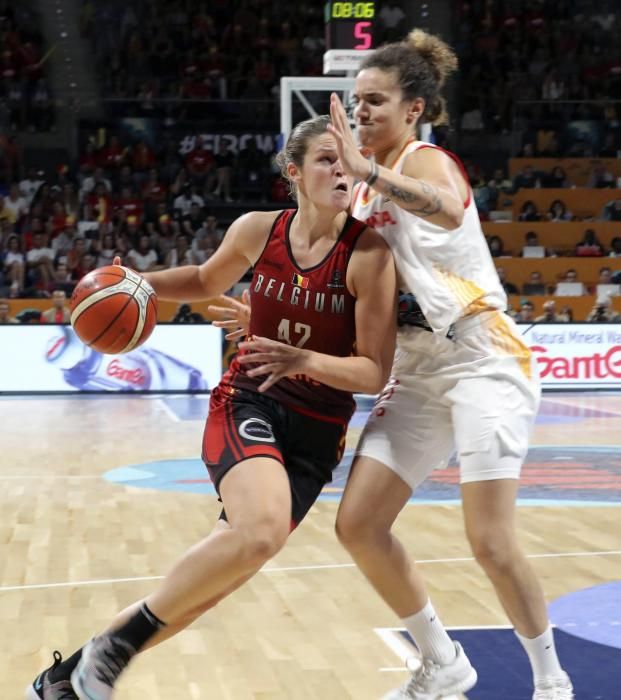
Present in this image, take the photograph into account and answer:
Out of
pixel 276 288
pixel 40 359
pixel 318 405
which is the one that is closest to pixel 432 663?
pixel 318 405

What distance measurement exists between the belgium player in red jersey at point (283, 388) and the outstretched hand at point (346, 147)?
0.61ft

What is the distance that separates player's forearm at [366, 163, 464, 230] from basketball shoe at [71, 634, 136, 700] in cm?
145

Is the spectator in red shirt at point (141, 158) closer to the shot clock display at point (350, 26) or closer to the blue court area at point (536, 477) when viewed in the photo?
the shot clock display at point (350, 26)

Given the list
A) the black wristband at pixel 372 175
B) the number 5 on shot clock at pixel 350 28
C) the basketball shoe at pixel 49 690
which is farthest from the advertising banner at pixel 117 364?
the black wristband at pixel 372 175

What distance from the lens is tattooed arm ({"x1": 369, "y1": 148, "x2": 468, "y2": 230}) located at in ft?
10.6

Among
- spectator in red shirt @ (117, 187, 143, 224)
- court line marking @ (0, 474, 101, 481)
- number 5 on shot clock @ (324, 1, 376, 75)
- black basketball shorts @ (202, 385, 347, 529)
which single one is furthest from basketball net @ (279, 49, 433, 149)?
black basketball shorts @ (202, 385, 347, 529)

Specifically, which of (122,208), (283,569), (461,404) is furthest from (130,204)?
(461,404)

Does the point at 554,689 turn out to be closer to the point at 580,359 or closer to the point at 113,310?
the point at 113,310

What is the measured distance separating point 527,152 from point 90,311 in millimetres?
17813

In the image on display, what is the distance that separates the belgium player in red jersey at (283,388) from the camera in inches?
127

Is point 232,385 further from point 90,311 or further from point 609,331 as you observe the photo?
point 609,331

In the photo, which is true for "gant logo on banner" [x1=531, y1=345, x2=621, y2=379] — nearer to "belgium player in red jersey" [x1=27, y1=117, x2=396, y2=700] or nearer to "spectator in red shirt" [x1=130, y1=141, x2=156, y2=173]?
"spectator in red shirt" [x1=130, y1=141, x2=156, y2=173]

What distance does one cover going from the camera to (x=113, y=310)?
11.7 feet

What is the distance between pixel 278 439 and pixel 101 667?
815 mm
